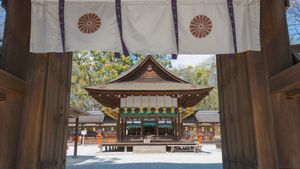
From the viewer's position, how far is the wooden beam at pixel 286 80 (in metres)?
3.04

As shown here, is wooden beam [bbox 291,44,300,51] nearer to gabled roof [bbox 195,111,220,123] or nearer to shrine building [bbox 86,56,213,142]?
shrine building [bbox 86,56,213,142]

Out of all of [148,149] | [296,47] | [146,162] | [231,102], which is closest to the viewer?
[296,47]

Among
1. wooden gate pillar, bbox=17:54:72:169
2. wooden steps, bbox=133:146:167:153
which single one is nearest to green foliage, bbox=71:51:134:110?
wooden steps, bbox=133:146:167:153

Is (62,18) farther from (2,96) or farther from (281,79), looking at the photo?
(281,79)

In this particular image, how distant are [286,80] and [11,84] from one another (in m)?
3.62

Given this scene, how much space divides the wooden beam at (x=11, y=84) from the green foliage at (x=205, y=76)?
33.0 meters

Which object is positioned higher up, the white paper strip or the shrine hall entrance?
the white paper strip

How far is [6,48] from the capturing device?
3.41m

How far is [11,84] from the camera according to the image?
→ 3105mm

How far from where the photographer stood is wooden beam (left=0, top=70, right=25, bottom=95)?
9.77 ft

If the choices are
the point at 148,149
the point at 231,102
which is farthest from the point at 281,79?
the point at 148,149

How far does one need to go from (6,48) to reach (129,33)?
5.72 ft

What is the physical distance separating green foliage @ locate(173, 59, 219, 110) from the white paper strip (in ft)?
105

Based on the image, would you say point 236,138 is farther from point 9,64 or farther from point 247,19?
point 9,64
